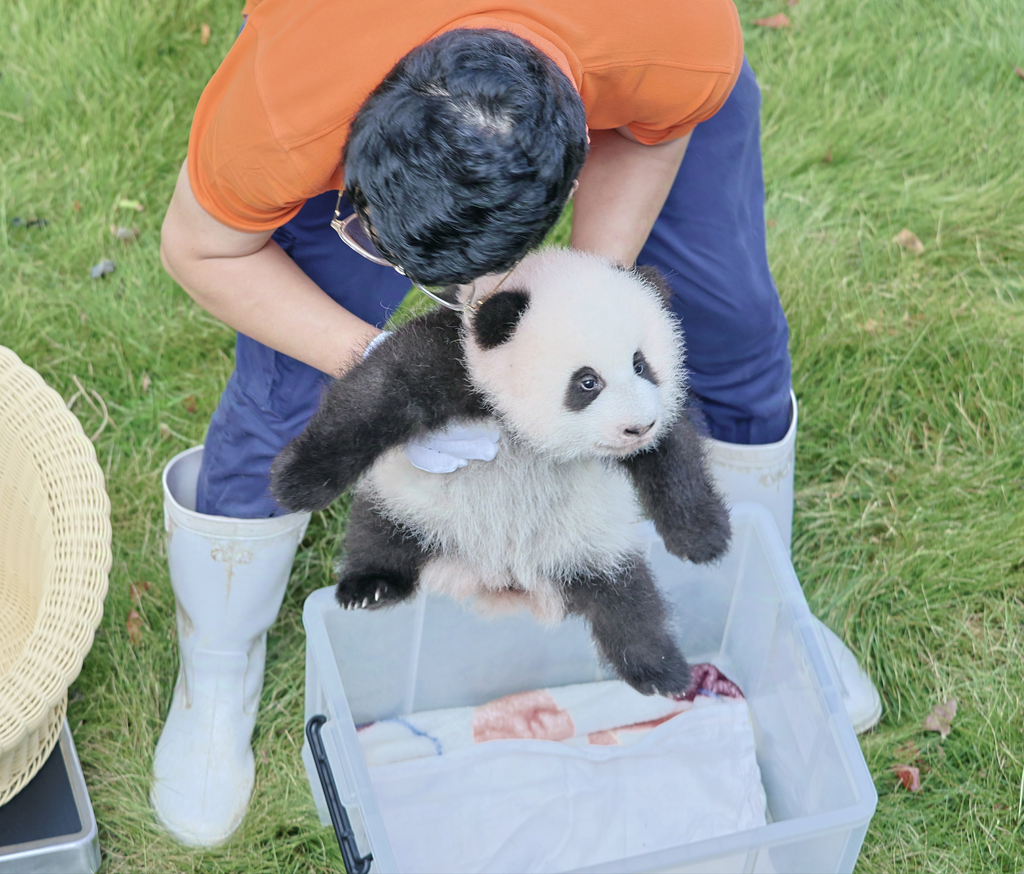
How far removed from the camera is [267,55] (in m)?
1.20

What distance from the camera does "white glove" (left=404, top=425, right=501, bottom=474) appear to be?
124 centimetres

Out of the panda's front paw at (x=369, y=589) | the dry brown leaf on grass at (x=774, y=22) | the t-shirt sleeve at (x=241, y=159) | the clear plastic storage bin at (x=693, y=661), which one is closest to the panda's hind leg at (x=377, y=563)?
the panda's front paw at (x=369, y=589)

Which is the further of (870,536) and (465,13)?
(870,536)

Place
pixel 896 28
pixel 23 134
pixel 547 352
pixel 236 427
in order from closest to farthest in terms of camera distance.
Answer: pixel 547 352 < pixel 236 427 < pixel 23 134 < pixel 896 28

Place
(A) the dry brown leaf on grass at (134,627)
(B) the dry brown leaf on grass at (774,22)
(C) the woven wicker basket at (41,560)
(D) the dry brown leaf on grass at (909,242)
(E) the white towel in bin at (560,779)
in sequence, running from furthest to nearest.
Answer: (B) the dry brown leaf on grass at (774,22) < (D) the dry brown leaf on grass at (909,242) < (A) the dry brown leaf on grass at (134,627) < (E) the white towel in bin at (560,779) < (C) the woven wicker basket at (41,560)

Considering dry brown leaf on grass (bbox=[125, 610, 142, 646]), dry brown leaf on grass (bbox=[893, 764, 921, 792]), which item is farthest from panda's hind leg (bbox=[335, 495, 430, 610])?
dry brown leaf on grass (bbox=[893, 764, 921, 792])

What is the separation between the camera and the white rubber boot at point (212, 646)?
67.5 inches

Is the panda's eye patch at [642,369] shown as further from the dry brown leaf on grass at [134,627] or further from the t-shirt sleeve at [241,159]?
the dry brown leaf on grass at [134,627]

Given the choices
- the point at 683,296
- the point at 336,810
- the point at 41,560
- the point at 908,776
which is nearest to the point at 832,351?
the point at 683,296

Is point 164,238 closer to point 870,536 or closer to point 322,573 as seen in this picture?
point 322,573

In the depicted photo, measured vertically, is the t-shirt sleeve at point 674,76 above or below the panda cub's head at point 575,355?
above

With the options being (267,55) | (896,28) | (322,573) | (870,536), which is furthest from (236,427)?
(896,28)

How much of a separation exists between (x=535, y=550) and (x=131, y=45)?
2.04 meters

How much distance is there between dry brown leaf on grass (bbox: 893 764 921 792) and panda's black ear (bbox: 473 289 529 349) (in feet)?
3.77
